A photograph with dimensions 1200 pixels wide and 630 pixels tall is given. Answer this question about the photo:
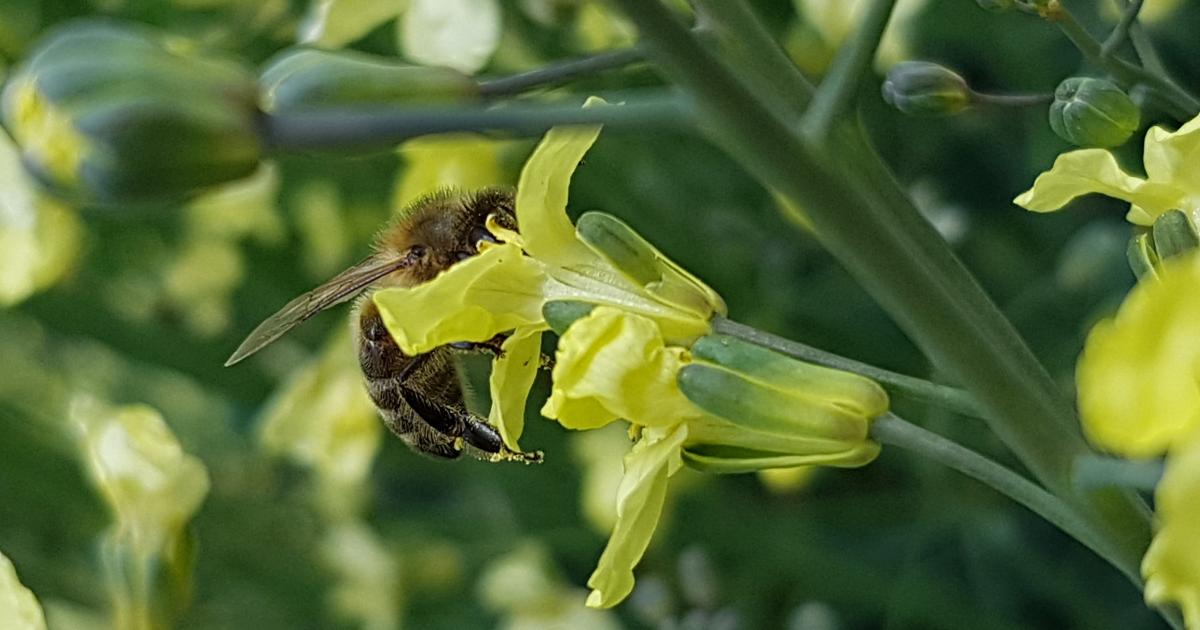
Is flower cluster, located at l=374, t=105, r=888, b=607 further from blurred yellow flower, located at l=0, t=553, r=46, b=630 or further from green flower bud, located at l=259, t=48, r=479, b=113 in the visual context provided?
blurred yellow flower, located at l=0, t=553, r=46, b=630

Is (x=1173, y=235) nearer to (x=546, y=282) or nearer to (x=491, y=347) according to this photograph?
(x=546, y=282)

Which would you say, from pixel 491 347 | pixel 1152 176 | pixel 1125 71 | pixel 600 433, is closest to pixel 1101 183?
pixel 1152 176

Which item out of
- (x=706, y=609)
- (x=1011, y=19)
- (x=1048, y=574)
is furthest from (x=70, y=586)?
(x=1011, y=19)

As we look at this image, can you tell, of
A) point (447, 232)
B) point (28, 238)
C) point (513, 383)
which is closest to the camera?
point (513, 383)

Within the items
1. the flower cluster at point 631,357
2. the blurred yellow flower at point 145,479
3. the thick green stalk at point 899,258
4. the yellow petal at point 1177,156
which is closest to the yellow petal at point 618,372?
the flower cluster at point 631,357

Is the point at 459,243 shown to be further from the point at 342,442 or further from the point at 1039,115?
the point at 1039,115

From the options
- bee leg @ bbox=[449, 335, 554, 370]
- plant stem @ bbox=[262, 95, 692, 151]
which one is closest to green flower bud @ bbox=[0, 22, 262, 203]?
plant stem @ bbox=[262, 95, 692, 151]
